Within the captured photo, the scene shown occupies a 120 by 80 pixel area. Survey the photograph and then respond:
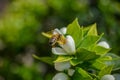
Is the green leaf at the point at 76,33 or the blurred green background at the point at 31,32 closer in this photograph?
the green leaf at the point at 76,33

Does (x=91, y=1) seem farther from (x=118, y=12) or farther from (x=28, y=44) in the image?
(x=28, y=44)

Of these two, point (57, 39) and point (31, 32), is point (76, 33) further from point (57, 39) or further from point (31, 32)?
point (31, 32)

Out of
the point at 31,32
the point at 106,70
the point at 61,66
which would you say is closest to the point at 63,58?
the point at 61,66

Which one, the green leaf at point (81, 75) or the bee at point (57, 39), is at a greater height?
the bee at point (57, 39)

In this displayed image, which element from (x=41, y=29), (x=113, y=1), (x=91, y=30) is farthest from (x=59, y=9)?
(x=91, y=30)

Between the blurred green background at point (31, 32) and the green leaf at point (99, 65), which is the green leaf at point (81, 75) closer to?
the green leaf at point (99, 65)

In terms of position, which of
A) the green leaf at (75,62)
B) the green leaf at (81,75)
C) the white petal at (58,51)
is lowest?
the green leaf at (81,75)

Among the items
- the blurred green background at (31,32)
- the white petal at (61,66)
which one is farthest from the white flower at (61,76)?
the blurred green background at (31,32)
